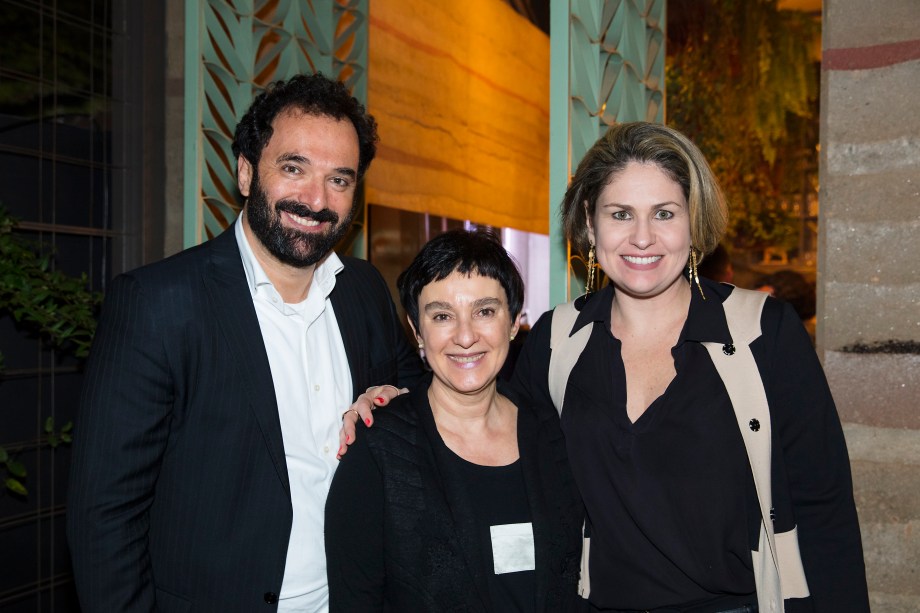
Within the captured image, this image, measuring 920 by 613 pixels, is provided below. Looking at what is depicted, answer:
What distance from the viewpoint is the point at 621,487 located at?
1.76m

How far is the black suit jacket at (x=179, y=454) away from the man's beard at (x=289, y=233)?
117mm

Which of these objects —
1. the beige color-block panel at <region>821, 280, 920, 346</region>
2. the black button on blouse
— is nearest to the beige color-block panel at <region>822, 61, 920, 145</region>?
the beige color-block panel at <region>821, 280, 920, 346</region>

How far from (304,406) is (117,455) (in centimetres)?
44

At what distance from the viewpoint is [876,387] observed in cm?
228

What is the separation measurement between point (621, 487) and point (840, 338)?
3.23 feet

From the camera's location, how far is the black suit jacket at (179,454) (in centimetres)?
165

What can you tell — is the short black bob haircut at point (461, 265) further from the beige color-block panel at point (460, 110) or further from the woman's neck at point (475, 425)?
the beige color-block panel at point (460, 110)

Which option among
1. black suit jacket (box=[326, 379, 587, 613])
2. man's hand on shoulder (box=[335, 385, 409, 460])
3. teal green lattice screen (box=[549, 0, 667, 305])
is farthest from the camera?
teal green lattice screen (box=[549, 0, 667, 305])

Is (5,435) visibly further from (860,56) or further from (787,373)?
(860,56)

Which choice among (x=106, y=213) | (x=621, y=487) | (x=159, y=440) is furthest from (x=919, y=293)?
(x=106, y=213)

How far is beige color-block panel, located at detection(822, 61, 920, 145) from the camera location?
7.30ft

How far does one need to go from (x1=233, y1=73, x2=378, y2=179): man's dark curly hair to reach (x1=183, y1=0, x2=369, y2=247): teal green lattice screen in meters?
1.12

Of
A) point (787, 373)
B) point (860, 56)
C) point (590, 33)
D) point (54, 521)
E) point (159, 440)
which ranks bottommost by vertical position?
point (54, 521)

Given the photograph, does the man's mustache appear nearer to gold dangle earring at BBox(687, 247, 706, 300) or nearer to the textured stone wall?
gold dangle earring at BBox(687, 247, 706, 300)
